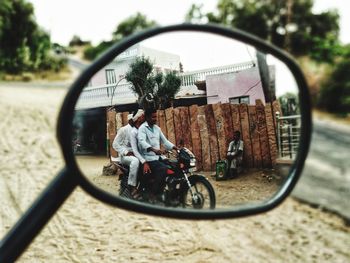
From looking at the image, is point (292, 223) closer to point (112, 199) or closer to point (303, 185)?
point (303, 185)

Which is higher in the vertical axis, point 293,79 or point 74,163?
point 293,79

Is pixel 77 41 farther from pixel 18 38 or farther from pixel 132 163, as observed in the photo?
pixel 132 163

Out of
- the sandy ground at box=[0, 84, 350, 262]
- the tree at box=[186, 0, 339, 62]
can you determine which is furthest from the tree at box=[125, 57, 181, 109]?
the tree at box=[186, 0, 339, 62]

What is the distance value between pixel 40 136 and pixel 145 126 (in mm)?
8430

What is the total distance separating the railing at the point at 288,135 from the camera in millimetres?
1261

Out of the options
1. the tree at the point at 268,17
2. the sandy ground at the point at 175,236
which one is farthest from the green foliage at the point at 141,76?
the tree at the point at 268,17

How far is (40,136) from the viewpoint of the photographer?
29.3ft

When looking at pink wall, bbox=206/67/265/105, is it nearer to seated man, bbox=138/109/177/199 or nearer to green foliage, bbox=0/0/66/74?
seated man, bbox=138/109/177/199

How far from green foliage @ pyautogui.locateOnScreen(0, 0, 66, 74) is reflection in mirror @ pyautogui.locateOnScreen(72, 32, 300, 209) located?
92.0 ft

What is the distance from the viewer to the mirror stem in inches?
37.9

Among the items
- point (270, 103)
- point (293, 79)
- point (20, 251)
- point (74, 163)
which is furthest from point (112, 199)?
point (293, 79)

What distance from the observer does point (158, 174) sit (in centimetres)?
109

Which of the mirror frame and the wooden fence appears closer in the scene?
the mirror frame

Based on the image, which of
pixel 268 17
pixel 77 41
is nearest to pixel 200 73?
pixel 268 17
